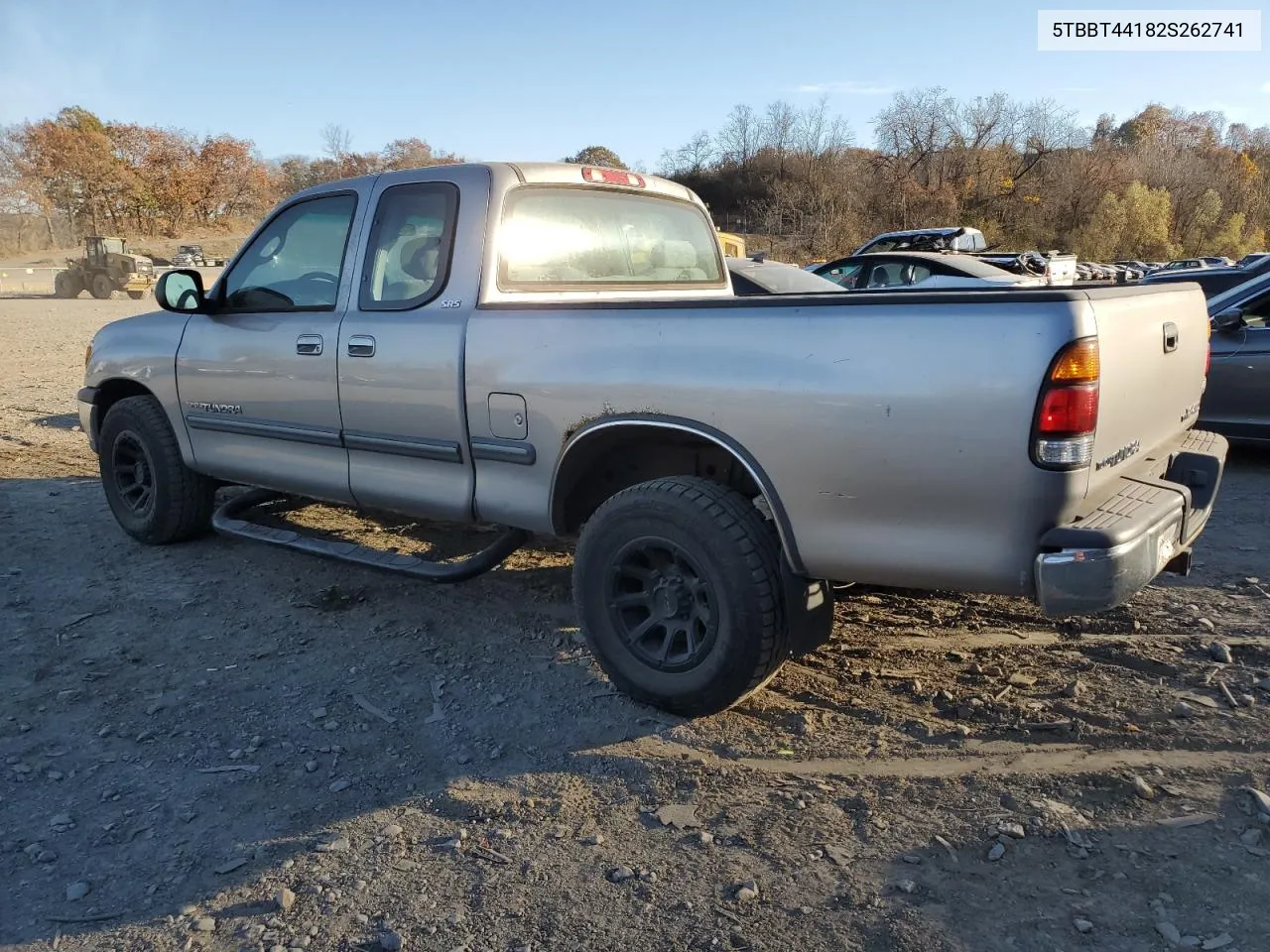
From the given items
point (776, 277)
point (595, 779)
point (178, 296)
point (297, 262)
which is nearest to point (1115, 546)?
point (595, 779)

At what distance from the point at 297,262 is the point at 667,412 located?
2314mm

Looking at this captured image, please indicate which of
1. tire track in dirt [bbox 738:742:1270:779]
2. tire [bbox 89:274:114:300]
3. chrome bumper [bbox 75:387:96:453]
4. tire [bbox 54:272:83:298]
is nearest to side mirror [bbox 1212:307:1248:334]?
tire track in dirt [bbox 738:742:1270:779]

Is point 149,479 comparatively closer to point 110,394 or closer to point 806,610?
point 110,394

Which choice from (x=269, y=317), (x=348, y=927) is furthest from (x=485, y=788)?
(x=269, y=317)

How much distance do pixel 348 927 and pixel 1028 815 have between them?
1856mm

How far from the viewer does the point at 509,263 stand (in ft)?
12.7

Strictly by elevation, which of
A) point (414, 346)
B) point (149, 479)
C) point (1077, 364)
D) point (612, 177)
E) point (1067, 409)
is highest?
point (612, 177)

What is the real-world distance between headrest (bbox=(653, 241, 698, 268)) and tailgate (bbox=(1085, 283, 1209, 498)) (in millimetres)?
2241

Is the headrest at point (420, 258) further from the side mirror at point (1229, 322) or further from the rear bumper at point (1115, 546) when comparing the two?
the side mirror at point (1229, 322)

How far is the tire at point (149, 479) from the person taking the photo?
202 inches

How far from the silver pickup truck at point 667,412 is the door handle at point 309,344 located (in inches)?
0.6

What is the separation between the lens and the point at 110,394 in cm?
557

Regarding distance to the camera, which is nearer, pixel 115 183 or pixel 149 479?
pixel 149 479

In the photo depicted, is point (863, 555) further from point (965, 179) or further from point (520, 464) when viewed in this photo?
point (965, 179)
